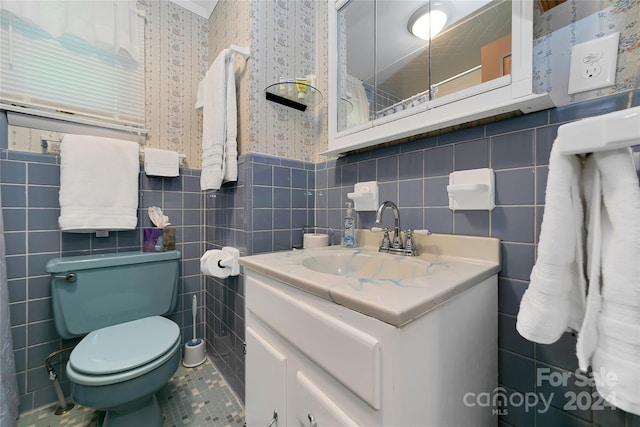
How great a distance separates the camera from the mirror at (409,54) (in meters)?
0.73

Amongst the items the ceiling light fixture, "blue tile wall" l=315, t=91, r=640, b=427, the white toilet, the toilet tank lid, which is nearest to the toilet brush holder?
the white toilet

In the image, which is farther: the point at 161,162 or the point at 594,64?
the point at 161,162

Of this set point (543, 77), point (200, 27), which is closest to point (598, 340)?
point (543, 77)

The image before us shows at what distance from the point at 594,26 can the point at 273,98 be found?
1.09m

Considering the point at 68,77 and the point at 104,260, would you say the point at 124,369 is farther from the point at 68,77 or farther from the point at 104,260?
the point at 68,77

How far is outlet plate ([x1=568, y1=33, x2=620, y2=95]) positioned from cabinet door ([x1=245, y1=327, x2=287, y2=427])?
41.5 inches

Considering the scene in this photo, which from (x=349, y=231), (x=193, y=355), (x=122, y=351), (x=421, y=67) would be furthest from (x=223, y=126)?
(x=193, y=355)

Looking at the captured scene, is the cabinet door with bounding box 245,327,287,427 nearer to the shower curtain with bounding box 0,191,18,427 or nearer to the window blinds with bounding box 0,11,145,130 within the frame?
the shower curtain with bounding box 0,191,18,427

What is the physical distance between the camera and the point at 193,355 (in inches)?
57.0

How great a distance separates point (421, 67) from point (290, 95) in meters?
0.61

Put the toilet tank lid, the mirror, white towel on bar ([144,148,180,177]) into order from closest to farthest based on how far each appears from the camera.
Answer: the mirror
the toilet tank lid
white towel on bar ([144,148,180,177])

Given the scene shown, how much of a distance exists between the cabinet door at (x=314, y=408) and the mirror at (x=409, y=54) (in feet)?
3.01

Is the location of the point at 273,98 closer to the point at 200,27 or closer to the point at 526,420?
the point at 200,27

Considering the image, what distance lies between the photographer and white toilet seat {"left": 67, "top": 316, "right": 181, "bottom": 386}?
82cm
